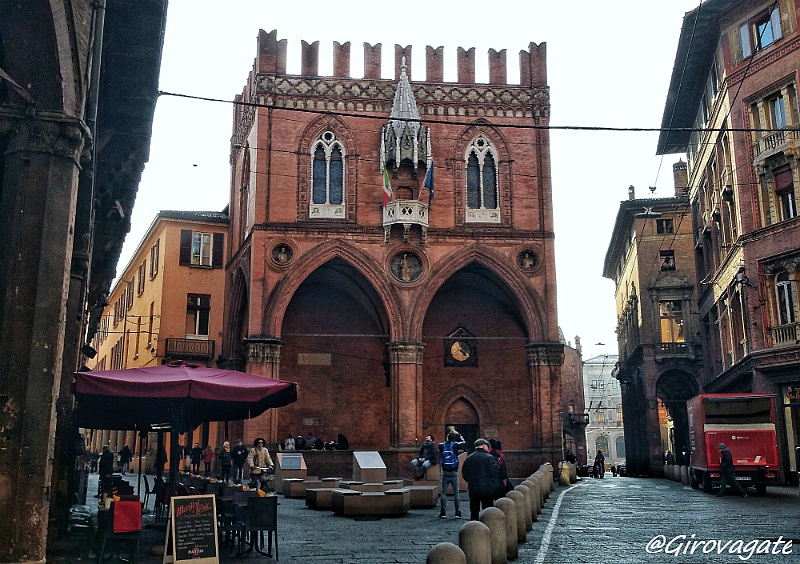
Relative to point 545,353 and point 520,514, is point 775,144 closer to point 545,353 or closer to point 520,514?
point 545,353

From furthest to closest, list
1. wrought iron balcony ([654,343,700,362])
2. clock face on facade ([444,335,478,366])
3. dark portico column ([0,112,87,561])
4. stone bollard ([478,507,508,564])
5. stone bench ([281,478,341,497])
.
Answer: wrought iron balcony ([654,343,700,362]), clock face on facade ([444,335,478,366]), stone bench ([281,478,341,497]), stone bollard ([478,507,508,564]), dark portico column ([0,112,87,561])

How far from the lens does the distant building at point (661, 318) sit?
4269 cm

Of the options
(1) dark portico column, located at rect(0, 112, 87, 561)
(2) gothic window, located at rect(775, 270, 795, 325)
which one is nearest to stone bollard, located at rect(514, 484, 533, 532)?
(1) dark portico column, located at rect(0, 112, 87, 561)

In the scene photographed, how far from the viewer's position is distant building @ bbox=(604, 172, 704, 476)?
140ft

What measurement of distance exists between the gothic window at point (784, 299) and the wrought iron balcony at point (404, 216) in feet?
39.9

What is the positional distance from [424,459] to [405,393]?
9.81 m

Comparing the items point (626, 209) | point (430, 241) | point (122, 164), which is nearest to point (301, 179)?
point (430, 241)

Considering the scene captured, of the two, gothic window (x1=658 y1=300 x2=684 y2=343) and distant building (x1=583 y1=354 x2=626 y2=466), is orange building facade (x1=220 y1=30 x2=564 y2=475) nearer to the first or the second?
gothic window (x1=658 y1=300 x2=684 y2=343)

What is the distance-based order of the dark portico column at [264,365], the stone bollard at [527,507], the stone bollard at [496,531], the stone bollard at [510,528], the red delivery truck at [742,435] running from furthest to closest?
the dark portico column at [264,365], the red delivery truck at [742,435], the stone bollard at [527,507], the stone bollard at [510,528], the stone bollard at [496,531]

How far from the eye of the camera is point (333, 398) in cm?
3434

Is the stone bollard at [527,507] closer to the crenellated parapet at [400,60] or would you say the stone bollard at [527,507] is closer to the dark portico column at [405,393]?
the dark portico column at [405,393]

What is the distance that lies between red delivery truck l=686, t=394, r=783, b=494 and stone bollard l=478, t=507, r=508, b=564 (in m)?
15.3

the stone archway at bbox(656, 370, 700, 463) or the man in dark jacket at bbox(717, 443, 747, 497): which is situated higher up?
the stone archway at bbox(656, 370, 700, 463)

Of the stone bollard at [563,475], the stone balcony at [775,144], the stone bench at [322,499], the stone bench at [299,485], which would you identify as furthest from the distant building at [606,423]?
the stone bench at [322,499]
